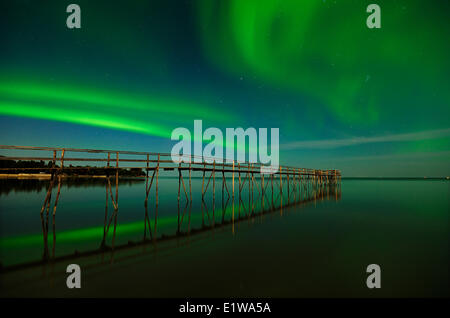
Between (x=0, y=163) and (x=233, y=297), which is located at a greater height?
(x=0, y=163)

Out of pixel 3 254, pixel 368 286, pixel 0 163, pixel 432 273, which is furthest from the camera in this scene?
pixel 0 163

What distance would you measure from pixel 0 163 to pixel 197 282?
178ft

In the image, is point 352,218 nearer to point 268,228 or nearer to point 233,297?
point 268,228

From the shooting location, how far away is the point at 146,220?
41.1ft

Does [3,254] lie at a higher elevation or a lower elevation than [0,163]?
lower

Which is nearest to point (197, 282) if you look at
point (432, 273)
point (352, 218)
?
point (432, 273)
